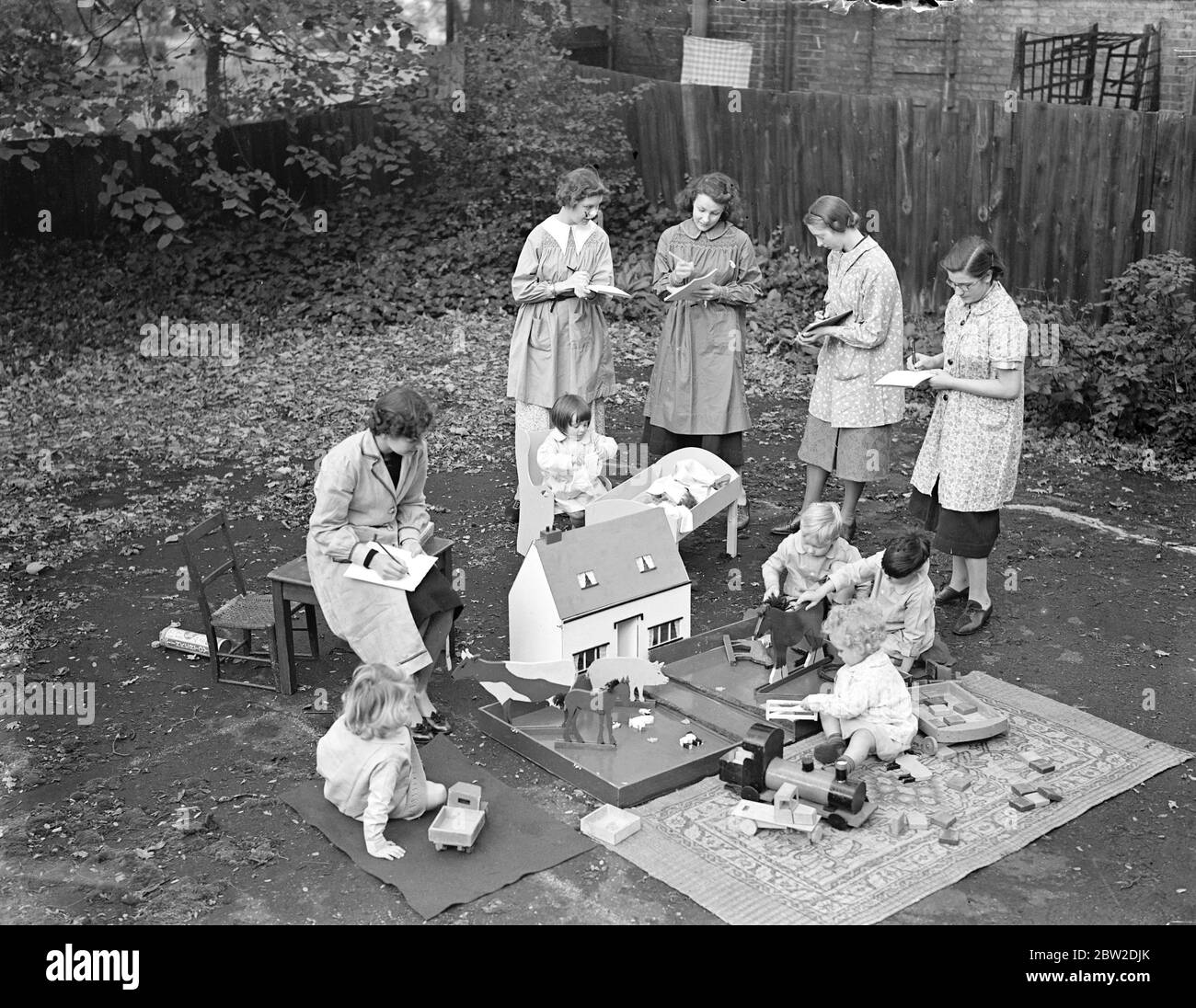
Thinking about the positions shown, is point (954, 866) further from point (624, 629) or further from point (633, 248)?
point (633, 248)

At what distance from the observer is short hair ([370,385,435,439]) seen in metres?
5.85

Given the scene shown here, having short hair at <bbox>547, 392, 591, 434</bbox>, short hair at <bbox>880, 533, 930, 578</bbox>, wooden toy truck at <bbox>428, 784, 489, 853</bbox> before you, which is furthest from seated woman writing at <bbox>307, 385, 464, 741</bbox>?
short hair at <bbox>880, 533, 930, 578</bbox>

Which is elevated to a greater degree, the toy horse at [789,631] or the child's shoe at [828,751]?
the toy horse at [789,631]

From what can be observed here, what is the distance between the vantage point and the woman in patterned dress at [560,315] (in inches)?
320

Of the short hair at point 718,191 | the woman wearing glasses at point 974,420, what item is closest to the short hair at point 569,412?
the short hair at point 718,191

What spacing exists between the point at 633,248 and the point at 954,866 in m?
10.5

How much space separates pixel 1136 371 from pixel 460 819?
6731mm

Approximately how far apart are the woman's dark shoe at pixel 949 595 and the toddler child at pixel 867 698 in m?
1.72

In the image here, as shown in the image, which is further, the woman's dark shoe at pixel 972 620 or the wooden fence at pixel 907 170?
the wooden fence at pixel 907 170

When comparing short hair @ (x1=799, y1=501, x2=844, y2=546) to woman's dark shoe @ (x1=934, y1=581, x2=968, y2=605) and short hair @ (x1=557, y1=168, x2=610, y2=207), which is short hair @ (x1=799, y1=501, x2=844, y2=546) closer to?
woman's dark shoe @ (x1=934, y1=581, x2=968, y2=605)

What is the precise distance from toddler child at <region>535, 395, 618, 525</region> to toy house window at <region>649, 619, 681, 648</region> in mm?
1041

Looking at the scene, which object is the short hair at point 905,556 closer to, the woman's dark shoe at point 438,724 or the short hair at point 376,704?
the woman's dark shoe at point 438,724

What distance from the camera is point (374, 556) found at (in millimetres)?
5988

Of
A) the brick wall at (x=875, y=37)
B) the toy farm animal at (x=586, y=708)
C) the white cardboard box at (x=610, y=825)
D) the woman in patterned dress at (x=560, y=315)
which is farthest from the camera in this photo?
the brick wall at (x=875, y=37)
